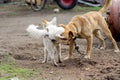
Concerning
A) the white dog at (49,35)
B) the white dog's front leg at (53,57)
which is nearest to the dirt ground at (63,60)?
the white dog's front leg at (53,57)

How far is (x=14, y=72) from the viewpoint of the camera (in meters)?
7.16

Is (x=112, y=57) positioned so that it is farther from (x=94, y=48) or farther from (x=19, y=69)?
(x=19, y=69)

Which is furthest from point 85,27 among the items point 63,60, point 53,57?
point 53,57

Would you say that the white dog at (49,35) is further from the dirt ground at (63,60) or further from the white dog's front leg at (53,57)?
the dirt ground at (63,60)

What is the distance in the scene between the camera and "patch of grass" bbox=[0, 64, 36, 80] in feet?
22.5

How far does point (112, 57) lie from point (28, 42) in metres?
2.44

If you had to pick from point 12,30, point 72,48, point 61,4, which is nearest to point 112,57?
point 72,48

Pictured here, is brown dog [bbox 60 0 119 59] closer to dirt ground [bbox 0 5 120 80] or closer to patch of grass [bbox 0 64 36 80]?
dirt ground [bbox 0 5 120 80]

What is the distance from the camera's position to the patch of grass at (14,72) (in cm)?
687

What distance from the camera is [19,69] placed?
24.1ft

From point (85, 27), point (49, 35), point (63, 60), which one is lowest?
point (63, 60)

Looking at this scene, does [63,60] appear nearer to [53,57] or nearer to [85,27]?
[53,57]

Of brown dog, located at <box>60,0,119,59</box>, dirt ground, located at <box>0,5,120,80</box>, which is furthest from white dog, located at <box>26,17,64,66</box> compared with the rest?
dirt ground, located at <box>0,5,120,80</box>

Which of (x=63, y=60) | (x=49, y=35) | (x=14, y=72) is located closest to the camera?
(x=14, y=72)
